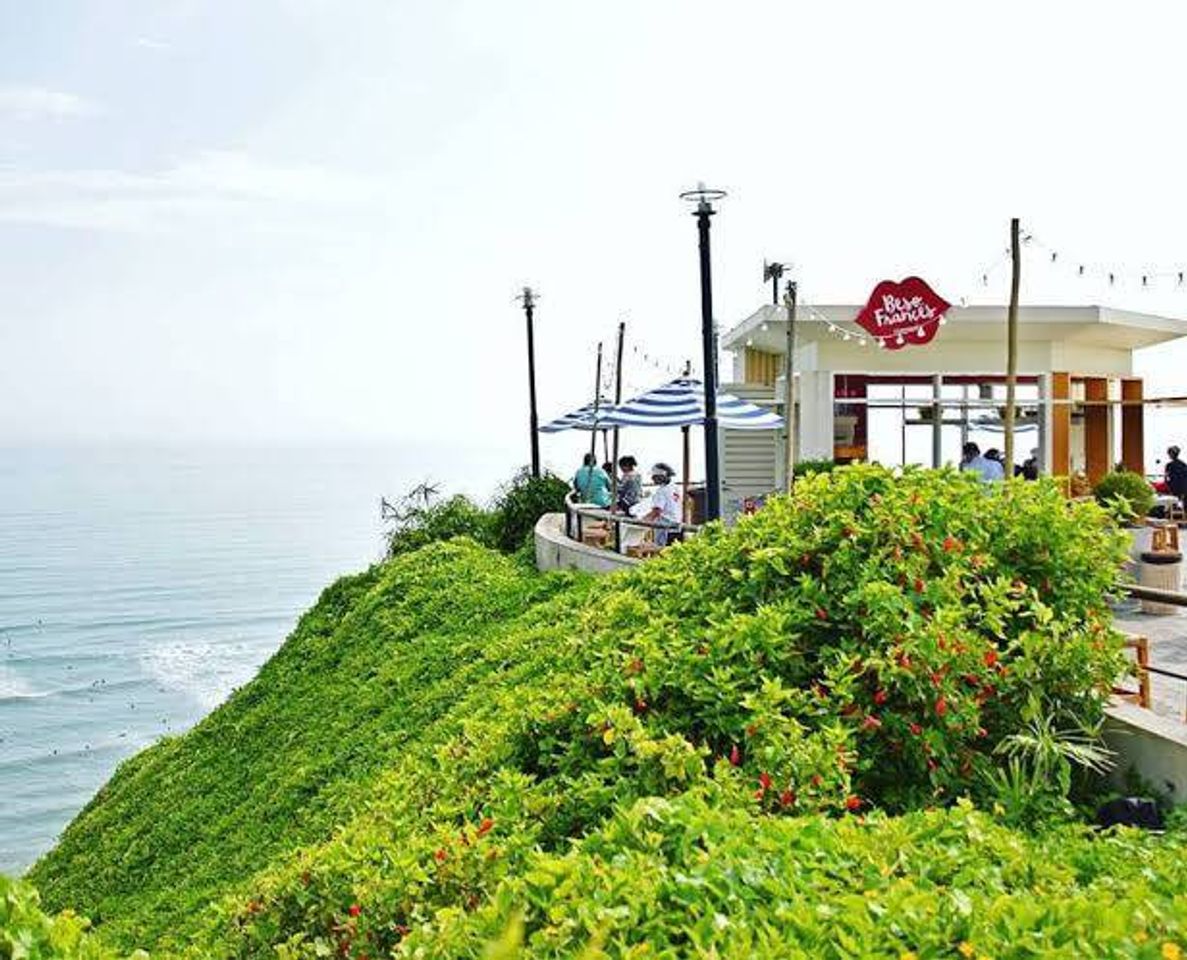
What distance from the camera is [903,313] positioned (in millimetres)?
21141

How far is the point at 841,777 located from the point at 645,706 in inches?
38.6

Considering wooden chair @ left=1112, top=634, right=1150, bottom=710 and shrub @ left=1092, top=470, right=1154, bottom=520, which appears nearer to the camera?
wooden chair @ left=1112, top=634, right=1150, bottom=710

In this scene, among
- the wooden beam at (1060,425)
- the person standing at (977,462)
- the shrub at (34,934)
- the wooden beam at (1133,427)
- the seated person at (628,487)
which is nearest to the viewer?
the shrub at (34,934)

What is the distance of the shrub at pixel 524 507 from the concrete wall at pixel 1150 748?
1712 centimetres

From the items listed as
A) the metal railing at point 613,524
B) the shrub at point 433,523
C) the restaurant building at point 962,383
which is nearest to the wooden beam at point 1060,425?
the restaurant building at point 962,383

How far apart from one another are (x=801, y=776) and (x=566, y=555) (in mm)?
12096

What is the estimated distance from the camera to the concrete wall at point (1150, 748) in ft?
21.6

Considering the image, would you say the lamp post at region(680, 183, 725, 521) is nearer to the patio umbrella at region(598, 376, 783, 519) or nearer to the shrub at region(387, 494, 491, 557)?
the patio umbrella at region(598, 376, 783, 519)

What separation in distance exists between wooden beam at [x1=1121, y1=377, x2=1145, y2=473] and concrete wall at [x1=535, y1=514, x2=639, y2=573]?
11.4 meters

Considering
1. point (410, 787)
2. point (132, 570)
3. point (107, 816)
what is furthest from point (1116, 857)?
point (132, 570)

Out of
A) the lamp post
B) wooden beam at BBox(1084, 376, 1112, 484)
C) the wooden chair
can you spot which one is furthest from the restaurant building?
the wooden chair

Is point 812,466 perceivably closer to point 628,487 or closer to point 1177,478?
point 628,487

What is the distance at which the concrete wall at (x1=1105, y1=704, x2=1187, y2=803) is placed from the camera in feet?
21.6

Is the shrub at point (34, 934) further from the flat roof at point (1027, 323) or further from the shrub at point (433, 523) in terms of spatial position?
the shrub at point (433, 523)
